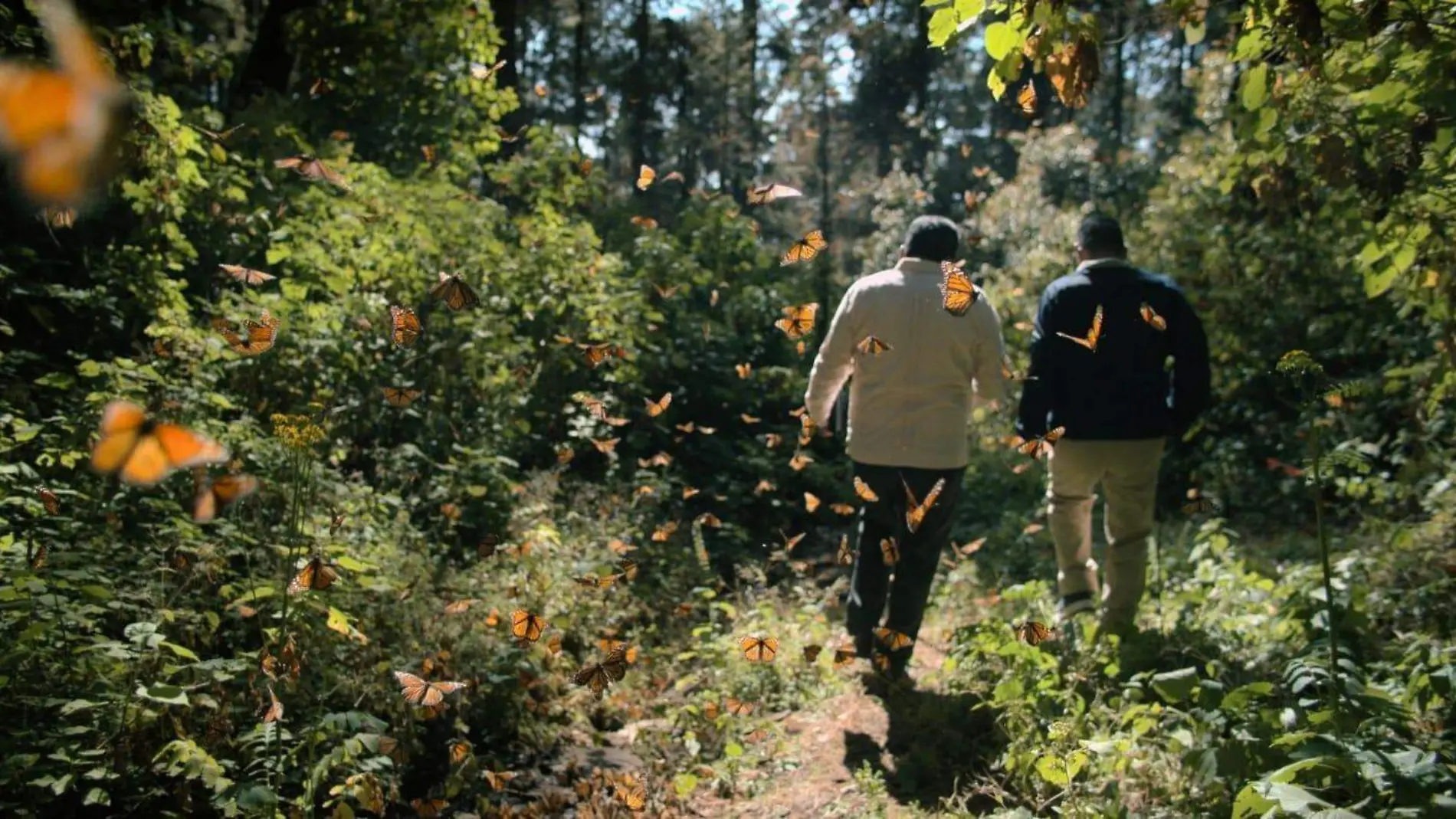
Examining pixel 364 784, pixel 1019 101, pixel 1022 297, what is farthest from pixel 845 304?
pixel 1022 297

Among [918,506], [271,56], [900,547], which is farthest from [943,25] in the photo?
[271,56]

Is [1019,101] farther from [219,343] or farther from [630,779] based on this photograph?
[219,343]

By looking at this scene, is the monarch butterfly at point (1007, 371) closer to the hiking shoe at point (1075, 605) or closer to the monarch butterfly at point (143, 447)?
the hiking shoe at point (1075, 605)

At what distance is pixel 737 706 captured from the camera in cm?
471

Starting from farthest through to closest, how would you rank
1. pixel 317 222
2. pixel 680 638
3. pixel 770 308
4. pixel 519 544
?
pixel 770 308
pixel 317 222
pixel 680 638
pixel 519 544

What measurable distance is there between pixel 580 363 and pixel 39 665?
5393mm

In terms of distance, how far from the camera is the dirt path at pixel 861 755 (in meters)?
3.90

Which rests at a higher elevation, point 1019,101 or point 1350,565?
point 1019,101

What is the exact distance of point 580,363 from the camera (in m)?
8.25

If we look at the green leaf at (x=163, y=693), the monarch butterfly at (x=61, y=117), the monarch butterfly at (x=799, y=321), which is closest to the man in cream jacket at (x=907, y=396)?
the monarch butterfly at (x=799, y=321)

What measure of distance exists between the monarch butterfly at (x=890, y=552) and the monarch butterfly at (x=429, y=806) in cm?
208

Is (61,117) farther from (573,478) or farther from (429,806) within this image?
(573,478)

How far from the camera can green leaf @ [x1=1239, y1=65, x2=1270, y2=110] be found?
11.4 feet

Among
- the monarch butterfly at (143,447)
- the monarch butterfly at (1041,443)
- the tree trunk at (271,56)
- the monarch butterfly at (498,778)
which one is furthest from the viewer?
the tree trunk at (271,56)
